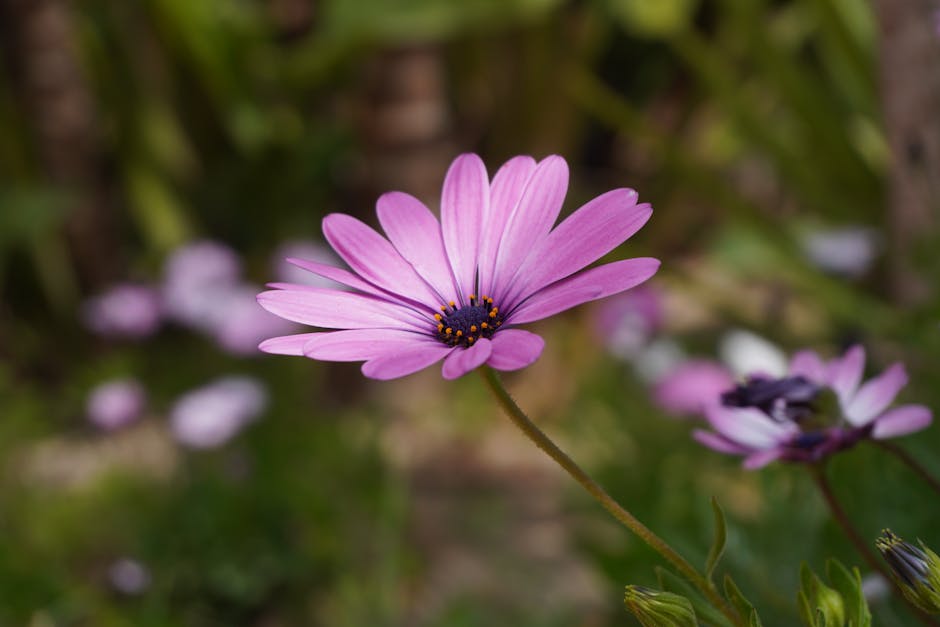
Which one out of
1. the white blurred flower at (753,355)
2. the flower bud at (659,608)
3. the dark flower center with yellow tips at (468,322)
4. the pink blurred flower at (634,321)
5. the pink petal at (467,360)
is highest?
the pink petal at (467,360)

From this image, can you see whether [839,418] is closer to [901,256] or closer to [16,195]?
[901,256]

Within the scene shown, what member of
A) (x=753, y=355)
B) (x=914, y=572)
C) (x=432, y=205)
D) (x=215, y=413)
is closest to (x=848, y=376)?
(x=914, y=572)

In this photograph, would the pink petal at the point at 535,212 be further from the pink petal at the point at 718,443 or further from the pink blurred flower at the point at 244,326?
the pink blurred flower at the point at 244,326

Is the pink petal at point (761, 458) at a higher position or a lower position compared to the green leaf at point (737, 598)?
higher

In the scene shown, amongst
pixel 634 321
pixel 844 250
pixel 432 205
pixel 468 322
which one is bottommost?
pixel 634 321

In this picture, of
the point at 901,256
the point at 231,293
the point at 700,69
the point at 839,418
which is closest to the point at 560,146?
the point at 700,69

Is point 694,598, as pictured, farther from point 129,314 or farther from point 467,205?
point 129,314

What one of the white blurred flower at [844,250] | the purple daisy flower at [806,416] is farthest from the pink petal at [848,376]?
the white blurred flower at [844,250]
